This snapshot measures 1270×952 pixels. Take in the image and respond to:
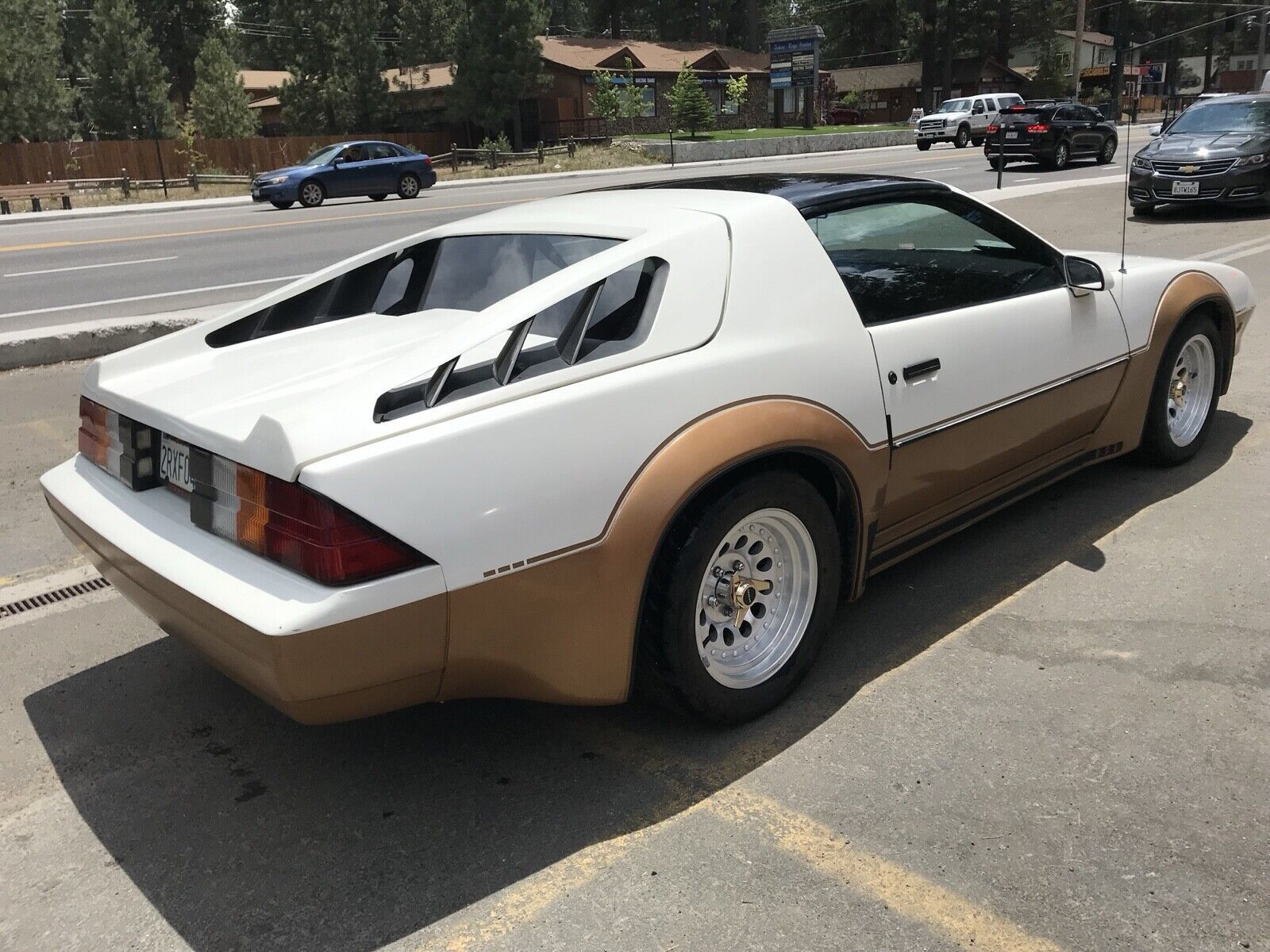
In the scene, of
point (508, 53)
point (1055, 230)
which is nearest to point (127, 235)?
point (1055, 230)

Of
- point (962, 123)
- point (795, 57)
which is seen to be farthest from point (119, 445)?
point (795, 57)

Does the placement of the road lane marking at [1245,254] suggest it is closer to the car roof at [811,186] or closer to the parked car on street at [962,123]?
the car roof at [811,186]

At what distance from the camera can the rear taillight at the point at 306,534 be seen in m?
2.38

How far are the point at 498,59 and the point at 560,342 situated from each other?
48.9 metres

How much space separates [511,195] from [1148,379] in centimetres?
2181

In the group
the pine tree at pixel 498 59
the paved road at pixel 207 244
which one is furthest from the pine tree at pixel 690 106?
the paved road at pixel 207 244

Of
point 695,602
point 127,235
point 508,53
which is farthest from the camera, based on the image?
point 508,53

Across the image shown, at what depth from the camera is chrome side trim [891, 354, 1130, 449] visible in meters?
3.47

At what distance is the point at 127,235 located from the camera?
1919 cm

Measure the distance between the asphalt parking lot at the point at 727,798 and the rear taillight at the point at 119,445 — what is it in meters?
0.81

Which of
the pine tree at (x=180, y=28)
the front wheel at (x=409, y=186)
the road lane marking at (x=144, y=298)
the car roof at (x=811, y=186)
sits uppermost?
the pine tree at (x=180, y=28)

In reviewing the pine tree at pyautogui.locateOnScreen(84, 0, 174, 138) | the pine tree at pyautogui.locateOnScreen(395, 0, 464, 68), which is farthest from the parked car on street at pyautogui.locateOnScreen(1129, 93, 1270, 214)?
the pine tree at pyautogui.locateOnScreen(84, 0, 174, 138)

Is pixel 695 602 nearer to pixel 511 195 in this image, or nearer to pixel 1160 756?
pixel 1160 756

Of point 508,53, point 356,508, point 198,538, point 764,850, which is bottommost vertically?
point 764,850
